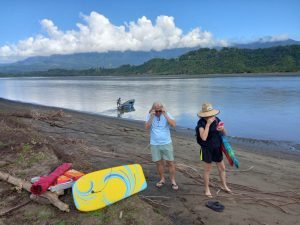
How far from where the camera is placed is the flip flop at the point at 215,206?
567cm

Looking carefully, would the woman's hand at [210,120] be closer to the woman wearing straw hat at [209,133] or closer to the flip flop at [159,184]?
the woman wearing straw hat at [209,133]

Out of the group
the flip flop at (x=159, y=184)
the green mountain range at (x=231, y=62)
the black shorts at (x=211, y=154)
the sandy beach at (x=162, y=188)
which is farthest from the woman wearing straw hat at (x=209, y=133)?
the green mountain range at (x=231, y=62)

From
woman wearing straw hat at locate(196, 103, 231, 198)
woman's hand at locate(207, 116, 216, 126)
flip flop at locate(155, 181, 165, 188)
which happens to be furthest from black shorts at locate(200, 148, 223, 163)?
flip flop at locate(155, 181, 165, 188)

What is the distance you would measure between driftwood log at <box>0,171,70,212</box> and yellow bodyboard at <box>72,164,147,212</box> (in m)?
0.25

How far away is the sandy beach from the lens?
531 centimetres

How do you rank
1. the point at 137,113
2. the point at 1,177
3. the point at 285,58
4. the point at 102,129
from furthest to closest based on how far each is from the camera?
the point at 285,58 → the point at 137,113 → the point at 102,129 → the point at 1,177

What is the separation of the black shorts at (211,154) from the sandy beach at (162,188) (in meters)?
0.89

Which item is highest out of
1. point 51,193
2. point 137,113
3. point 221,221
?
point 51,193

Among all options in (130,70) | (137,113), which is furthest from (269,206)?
(130,70)

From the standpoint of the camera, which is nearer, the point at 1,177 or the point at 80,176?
the point at 80,176

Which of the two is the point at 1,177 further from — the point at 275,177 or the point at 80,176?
the point at 275,177

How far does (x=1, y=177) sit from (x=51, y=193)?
5.85 ft

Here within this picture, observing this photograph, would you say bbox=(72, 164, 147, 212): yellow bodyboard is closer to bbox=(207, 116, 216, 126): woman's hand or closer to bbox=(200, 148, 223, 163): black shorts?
bbox=(200, 148, 223, 163): black shorts

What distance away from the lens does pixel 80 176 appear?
616 centimetres
